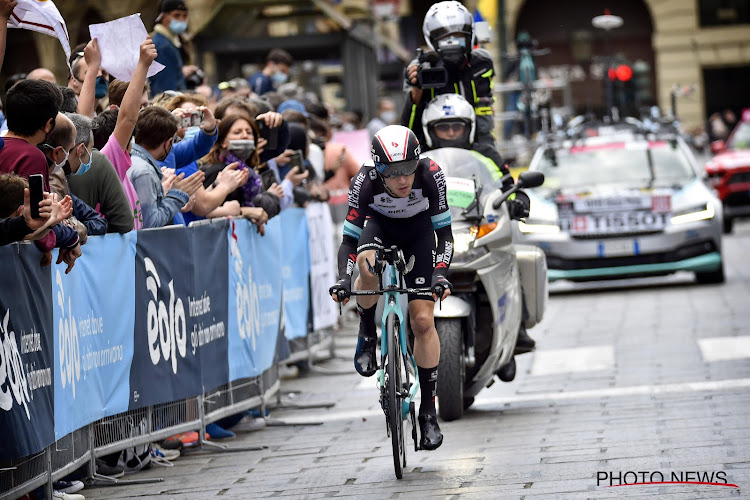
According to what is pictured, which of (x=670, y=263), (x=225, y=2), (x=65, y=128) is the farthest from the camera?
(x=225, y=2)

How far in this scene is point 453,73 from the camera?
11703mm

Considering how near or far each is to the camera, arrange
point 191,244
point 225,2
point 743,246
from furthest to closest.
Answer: point 743,246, point 225,2, point 191,244

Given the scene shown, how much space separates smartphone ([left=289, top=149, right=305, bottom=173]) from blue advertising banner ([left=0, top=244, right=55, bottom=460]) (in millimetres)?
5700

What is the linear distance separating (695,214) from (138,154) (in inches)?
391

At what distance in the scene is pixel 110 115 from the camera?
32.6 ft

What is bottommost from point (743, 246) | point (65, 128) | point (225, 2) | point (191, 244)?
point (743, 246)

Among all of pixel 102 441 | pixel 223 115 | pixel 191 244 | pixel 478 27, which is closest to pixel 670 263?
pixel 478 27

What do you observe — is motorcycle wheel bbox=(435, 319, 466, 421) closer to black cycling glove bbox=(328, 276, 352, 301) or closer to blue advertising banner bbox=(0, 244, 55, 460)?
black cycling glove bbox=(328, 276, 352, 301)

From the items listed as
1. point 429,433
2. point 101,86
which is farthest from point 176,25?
point 429,433

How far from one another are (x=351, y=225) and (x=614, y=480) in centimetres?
225

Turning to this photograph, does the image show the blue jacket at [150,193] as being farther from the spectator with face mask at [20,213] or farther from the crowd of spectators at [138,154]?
the spectator with face mask at [20,213]

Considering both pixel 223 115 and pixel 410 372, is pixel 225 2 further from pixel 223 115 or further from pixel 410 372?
pixel 410 372

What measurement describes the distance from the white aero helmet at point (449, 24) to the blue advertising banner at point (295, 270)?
6.74ft

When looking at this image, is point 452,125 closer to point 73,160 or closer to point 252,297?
point 252,297
